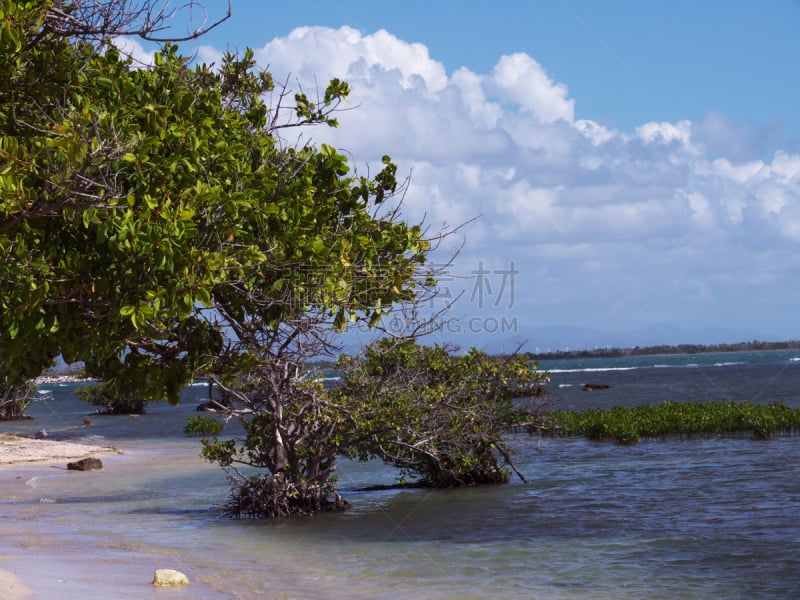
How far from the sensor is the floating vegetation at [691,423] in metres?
32.4

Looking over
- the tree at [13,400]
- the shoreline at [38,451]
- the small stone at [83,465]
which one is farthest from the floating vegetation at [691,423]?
the tree at [13,400]

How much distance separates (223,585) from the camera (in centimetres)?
1220

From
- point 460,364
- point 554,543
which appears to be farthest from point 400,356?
point 554,543

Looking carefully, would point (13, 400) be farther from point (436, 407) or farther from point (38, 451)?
point (436, 407)

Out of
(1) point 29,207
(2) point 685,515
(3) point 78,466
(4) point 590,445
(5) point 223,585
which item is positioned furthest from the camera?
(4) point 590,445

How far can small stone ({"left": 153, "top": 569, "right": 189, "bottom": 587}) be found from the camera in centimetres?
1160

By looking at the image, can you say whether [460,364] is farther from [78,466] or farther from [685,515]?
[78,466]

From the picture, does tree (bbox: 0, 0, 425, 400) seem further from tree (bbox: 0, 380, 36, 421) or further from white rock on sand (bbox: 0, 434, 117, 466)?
tree (bbox: 0, 380, 36, 421)

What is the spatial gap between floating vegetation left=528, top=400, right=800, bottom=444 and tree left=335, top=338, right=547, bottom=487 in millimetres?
11400

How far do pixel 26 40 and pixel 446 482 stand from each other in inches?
659

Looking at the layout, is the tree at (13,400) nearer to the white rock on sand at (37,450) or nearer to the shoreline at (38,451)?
the shoreline at (38,451)

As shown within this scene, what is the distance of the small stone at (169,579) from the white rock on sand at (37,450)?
17066mm

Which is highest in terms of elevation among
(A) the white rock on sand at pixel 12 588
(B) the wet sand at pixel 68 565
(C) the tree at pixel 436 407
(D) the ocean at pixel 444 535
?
(C) the tree at pixel 436 407

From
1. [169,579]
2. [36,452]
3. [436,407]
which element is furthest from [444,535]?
[36,452]
